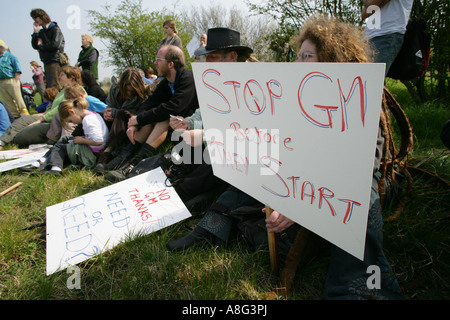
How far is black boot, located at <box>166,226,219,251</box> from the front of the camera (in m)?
1.43

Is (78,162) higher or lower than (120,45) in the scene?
lower

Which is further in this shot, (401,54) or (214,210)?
(401,54)

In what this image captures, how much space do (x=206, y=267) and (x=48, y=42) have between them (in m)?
5.94

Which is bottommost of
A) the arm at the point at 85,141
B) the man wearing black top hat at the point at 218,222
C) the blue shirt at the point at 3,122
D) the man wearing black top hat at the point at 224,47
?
the man wearing black top hat at the point at 218,222

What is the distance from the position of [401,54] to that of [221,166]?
187 centimetres

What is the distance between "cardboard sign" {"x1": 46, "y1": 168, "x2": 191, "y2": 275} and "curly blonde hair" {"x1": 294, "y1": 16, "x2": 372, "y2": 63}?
3.93ft

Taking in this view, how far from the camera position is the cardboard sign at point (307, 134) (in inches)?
28.1

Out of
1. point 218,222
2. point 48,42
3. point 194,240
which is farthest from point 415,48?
point 48,42

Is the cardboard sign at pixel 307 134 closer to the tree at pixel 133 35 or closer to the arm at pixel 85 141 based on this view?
the arm at pixel 85 141

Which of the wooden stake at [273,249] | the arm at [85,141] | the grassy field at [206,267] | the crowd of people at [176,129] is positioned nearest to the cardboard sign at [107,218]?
the grassy field at [206,267]

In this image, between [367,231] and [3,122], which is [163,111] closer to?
[367,231]
